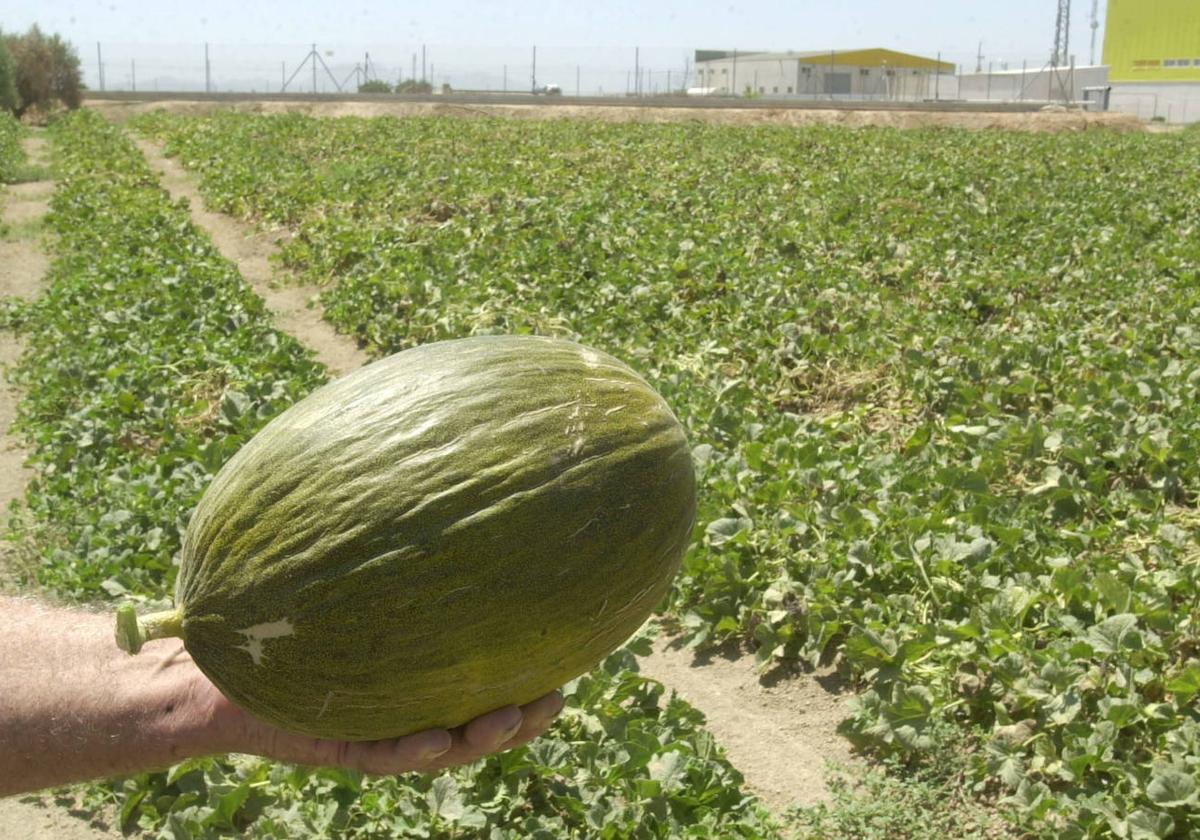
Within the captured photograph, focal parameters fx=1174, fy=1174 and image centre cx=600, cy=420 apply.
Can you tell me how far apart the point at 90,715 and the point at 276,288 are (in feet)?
36.2

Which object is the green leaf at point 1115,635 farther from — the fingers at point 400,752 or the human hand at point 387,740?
the fingers at point 400,752

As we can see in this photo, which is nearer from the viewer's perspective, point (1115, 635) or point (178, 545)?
point (1115, 635)

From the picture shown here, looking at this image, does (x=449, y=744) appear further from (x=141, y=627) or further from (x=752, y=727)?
(x=752, y=727)

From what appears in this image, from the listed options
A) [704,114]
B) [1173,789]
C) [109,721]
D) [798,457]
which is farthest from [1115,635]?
[704,114]

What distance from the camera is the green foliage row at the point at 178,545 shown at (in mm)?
3678

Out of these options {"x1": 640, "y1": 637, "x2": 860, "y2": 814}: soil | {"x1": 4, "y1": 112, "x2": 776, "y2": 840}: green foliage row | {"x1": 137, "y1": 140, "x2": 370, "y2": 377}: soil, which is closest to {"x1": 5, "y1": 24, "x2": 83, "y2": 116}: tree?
{"x1": 137, "y1": 140, "x2": 370, "y2": 377}: soil

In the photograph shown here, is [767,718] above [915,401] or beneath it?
beneath

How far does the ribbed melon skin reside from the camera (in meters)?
1.82

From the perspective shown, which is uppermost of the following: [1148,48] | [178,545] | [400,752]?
[1148,48]

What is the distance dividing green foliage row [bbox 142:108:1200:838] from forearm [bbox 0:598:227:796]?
2522 millimetres

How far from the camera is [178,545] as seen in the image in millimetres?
5457

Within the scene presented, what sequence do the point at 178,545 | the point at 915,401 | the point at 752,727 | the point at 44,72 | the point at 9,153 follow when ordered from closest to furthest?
the point at 752,727, the point at 178,545, the point at 915,401, the point at 9,153, the point at 44,72

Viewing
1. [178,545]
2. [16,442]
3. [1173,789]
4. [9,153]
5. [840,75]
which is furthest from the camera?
[840,75]

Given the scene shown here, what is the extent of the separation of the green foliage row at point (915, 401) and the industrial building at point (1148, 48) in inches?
1874
